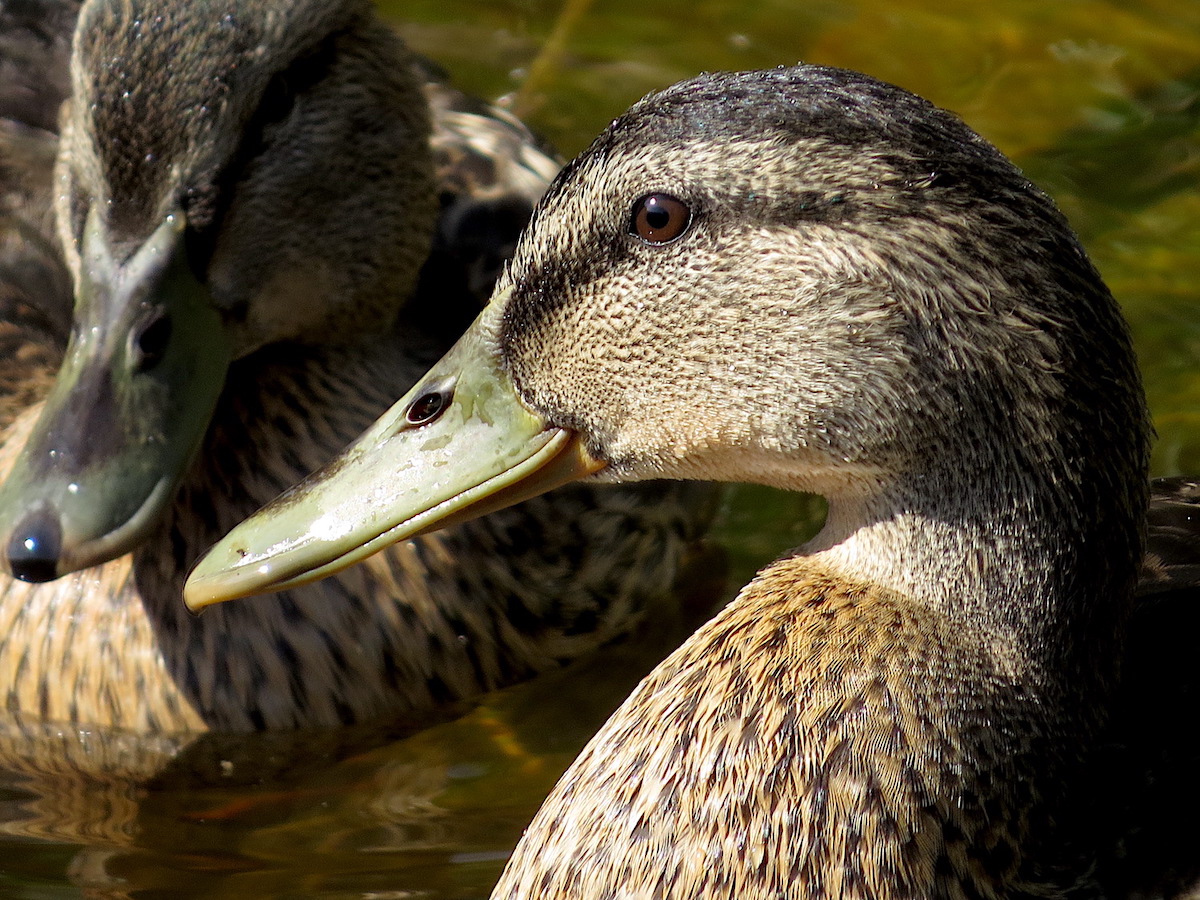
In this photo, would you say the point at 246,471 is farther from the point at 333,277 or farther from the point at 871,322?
the point at 871,322

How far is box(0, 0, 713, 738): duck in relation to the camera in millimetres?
3580

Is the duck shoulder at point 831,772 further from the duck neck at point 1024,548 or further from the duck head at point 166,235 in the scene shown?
the duck head at point 166,235

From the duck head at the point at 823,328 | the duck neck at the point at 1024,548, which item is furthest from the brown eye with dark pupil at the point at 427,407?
the duck neck at the point at 1024,548

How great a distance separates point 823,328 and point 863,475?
253 mm

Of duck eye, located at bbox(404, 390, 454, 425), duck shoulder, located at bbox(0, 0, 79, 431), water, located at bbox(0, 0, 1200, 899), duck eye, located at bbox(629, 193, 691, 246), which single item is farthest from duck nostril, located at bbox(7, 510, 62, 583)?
duck eye, located at bbox(629, 193, 691, 246)

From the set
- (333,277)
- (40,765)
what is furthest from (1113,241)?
(40,765)

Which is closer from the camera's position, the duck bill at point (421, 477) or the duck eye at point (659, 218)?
the duck eye at point (659, 218)

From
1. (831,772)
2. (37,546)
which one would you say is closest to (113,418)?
(37,546)

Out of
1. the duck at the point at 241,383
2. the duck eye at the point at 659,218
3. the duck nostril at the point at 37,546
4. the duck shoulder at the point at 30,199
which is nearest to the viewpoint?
the duck eye at the point at 659,218

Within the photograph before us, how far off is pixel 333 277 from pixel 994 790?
2006mm

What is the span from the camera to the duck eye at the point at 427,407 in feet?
10.1

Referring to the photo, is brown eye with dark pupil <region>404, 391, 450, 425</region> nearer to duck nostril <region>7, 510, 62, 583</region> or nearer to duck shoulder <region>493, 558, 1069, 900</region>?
duck shoulder <region>493, 558, 1069, 900</region>

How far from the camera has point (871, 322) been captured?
8.81 feet

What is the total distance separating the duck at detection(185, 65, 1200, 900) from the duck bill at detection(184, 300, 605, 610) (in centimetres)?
13
